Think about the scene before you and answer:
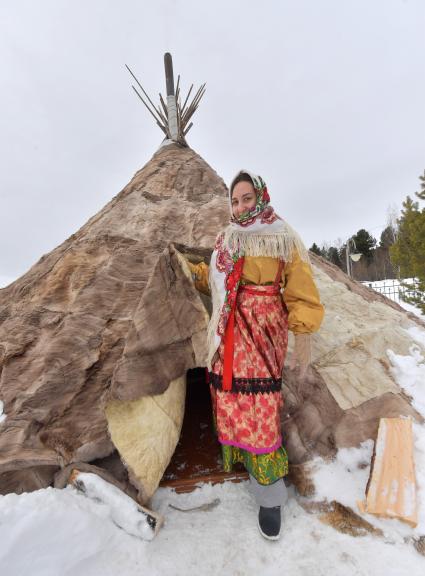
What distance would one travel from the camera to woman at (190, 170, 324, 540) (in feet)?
5.74

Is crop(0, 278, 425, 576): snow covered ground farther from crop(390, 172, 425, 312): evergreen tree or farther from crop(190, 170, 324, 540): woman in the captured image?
crop(390, 172, 425, 312): evergreen tree

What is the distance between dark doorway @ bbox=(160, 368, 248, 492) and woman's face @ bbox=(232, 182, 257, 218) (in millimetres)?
1775

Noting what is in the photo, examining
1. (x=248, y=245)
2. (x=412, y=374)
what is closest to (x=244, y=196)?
(x=248, y=245)

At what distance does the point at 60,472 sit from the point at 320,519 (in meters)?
1.50

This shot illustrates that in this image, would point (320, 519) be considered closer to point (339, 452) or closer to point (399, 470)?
point (339, 452)

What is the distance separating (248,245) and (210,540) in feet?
5.46

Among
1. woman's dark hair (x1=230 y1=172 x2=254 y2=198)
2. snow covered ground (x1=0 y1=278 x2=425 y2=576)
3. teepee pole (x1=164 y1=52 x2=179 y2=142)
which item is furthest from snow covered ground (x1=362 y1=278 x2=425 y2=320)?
woman's dark hair (x1=230 y1=172 x2=254 y2=198)

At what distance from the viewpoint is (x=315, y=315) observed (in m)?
1.67

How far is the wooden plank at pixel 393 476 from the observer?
5.27ft

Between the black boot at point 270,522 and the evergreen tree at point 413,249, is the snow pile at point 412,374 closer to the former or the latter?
the black boot at point 270,522

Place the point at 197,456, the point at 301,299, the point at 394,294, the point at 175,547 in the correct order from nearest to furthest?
the point at 175,547 → the point at 301,299 → the point at 197,456 → the point at 394,294

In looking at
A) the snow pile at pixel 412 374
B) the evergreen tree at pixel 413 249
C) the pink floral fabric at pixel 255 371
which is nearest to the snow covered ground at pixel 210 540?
the snow pile at pixel 412 374

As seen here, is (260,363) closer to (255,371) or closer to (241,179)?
(255,371)

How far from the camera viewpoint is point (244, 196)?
1.85m
